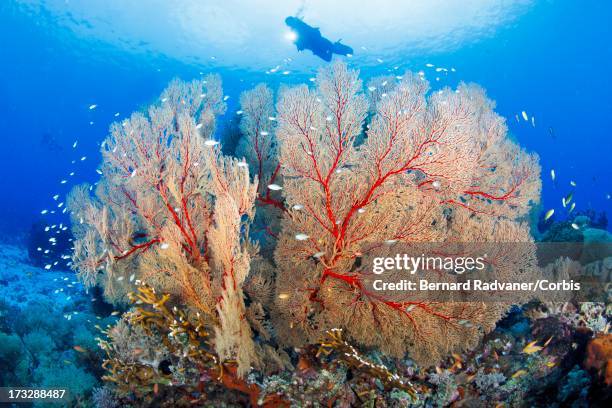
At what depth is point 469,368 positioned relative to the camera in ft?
16.8

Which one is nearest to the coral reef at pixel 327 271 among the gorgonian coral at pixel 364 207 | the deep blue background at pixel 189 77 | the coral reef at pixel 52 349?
the gorgonian coral at pixel 364 207

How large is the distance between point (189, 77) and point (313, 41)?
109 ft

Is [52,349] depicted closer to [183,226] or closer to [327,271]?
[183,226]

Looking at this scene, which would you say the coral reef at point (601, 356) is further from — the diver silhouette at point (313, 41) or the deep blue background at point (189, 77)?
the deep blue background at point (189, 77)

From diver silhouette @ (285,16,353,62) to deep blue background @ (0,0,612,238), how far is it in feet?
32.9

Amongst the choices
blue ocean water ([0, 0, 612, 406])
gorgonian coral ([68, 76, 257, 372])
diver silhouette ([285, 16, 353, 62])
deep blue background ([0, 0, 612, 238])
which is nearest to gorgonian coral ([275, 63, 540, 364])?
gorgonian coral ([68, 76, 257, 372])

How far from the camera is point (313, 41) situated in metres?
14.0

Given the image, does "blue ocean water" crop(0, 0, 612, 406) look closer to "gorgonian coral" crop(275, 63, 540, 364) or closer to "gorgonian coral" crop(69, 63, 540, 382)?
"gorgonian coral" crop(69, 63, 540, 382)

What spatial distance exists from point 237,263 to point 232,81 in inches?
1713

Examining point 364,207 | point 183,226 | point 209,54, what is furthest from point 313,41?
point 209,54

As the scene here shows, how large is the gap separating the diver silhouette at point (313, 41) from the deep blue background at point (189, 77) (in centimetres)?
1004

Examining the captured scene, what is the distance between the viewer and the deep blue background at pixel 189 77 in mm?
37719

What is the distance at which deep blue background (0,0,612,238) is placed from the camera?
37719 mm

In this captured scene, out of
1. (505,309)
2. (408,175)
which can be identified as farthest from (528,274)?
(408,175)
